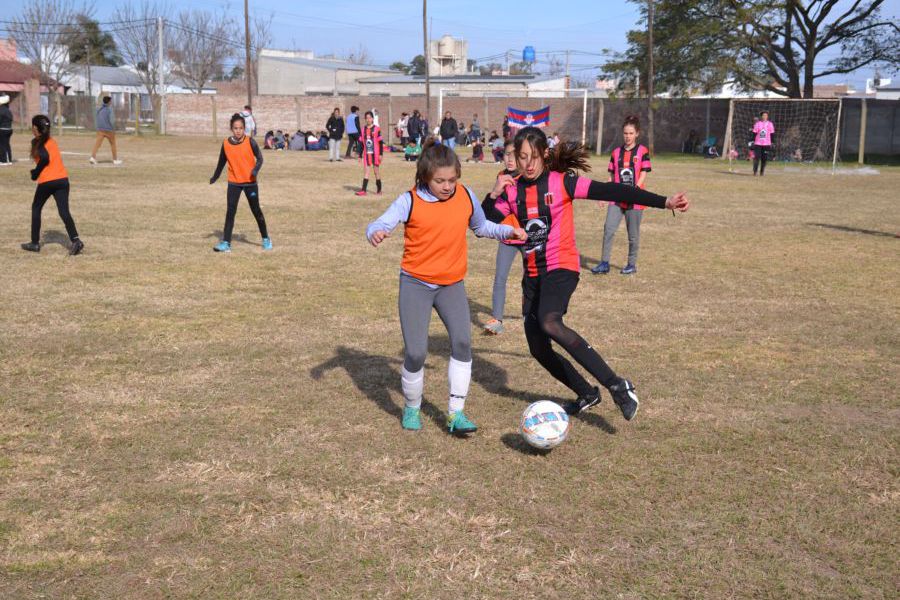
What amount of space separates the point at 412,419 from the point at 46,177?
8408mm

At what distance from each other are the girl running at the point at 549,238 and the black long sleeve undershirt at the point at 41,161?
27.2 ft

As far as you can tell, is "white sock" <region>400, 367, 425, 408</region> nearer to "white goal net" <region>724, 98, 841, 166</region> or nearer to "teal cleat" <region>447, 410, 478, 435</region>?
"teal cleat" <region>447, 410, 478, 435</region>

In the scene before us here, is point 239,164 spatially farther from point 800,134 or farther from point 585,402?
point 800,134

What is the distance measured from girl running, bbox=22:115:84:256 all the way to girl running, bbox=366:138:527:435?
26.4 feet

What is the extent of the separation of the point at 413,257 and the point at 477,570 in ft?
7.05

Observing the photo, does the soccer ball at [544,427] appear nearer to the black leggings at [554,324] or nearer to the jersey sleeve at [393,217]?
the black leggings at [554,324]

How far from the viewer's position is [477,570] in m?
4.13

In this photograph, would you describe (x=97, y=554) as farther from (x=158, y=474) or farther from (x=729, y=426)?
(x=729, y=426)

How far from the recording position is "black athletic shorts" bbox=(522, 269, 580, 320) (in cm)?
584

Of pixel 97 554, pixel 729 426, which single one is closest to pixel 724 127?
pixel 729 426

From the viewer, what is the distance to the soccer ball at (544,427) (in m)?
5.40

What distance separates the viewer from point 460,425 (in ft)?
19.0

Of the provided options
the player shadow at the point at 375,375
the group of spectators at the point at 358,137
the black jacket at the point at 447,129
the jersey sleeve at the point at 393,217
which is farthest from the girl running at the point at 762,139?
the jersey sleeve at the point at 393,217

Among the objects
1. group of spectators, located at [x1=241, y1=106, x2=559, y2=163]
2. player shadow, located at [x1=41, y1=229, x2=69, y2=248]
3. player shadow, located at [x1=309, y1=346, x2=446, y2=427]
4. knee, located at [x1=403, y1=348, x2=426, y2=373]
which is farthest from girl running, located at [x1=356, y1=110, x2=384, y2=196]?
knee, located at [x1=403, y1=348, x2=426, y2=373]
